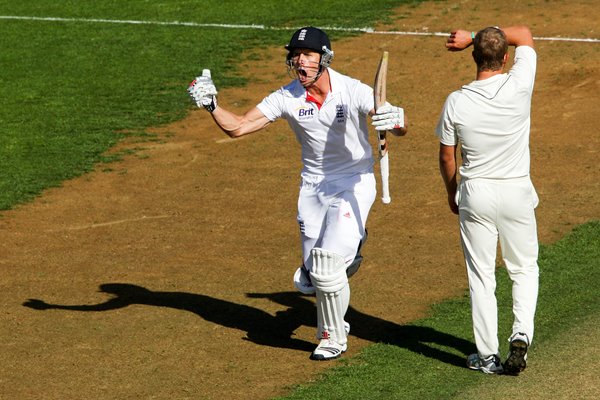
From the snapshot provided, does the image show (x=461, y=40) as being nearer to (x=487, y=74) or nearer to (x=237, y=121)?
(x=487, y=74)

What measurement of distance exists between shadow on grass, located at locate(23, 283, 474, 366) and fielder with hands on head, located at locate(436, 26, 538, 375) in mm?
746

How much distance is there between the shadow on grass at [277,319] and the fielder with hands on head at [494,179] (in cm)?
75

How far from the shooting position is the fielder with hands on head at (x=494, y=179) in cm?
938

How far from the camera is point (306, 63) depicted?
1046cm

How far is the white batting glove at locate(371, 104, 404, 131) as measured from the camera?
9781 mm

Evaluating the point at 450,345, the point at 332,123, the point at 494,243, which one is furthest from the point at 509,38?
the point at 450,345

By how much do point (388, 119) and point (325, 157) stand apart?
1116 mm

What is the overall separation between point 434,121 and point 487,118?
28.5 feet

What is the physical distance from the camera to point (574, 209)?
14.3 meters

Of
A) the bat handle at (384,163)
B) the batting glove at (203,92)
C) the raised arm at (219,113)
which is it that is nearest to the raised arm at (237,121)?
the raised arm at (219,113)

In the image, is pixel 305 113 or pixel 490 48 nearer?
pixel 490 48

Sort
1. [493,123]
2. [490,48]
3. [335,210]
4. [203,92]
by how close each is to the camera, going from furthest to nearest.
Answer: [335,210] → [203,92] → [493,123] → [490,48]

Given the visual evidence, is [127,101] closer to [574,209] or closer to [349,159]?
[574,209]

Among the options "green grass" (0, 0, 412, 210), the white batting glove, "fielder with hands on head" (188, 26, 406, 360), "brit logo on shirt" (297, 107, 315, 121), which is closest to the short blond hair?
the white batting glove
